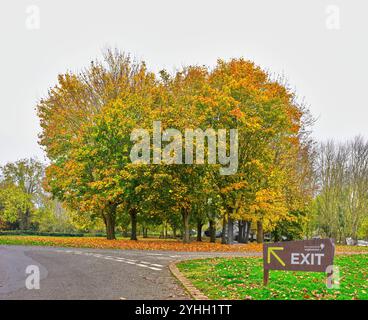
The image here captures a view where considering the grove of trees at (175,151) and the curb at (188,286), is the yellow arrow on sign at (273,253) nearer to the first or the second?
the curb at (188,286)

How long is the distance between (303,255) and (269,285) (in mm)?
1466

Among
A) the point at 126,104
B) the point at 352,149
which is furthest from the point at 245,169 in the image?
the point at 352,149

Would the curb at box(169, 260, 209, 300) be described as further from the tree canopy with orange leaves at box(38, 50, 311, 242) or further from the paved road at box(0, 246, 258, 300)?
the tree canopy with orange leaves at box(38, 50, 311, 242)

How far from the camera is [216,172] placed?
31.7 metres

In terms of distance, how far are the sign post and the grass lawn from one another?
1.85ft

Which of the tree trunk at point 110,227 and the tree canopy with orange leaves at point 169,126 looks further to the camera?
the tree trunk at point 110,227

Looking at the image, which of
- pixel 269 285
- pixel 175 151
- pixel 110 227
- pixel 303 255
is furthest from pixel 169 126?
pixel 303 255

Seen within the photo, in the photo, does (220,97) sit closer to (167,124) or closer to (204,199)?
(167,124)

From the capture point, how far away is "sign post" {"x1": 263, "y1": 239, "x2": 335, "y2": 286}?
31.8 ft

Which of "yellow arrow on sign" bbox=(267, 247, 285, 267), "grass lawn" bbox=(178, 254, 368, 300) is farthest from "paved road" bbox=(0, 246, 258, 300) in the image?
"yellow arrow on sign" bbox=(267, 247, 285, 267)

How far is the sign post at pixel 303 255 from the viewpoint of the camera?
9688 millimetres

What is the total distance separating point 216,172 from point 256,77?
8.81m

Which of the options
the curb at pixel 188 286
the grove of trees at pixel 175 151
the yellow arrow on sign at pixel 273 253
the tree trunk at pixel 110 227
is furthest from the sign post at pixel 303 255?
the tree trunk at pixel 110 227

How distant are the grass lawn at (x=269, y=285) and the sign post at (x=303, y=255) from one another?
1.85ft
